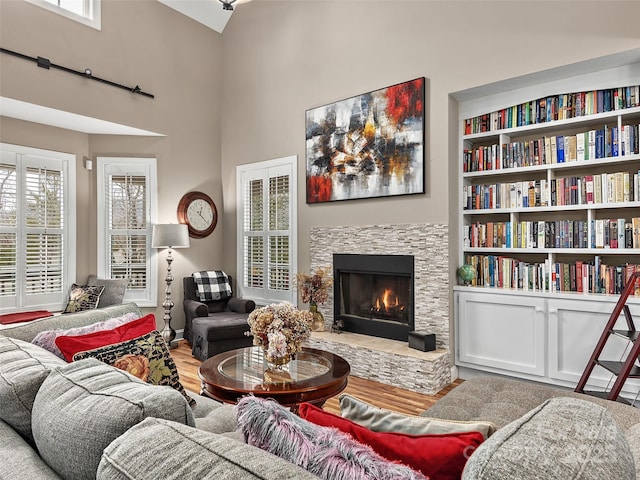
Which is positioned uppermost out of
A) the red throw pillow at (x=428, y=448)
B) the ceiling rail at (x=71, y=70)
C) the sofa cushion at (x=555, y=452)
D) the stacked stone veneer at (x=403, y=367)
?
the ceiling rail at (x=71, y=70)

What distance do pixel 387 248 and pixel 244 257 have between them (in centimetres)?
225

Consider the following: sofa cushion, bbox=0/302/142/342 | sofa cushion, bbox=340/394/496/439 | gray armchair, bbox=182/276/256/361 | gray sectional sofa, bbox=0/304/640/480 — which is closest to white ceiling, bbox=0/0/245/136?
gray armchair, bbox=182/276/256/361

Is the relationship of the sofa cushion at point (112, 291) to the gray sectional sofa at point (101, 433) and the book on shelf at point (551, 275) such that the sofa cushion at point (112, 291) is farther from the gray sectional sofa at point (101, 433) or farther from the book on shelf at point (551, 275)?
the book on shelf at point (551, 275)

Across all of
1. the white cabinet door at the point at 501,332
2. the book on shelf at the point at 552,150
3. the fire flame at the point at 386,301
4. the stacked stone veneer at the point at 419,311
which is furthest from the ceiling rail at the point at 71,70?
the white cabinet door at the point at 501,332

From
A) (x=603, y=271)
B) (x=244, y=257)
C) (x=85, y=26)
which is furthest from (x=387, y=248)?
(x=85, y=26)

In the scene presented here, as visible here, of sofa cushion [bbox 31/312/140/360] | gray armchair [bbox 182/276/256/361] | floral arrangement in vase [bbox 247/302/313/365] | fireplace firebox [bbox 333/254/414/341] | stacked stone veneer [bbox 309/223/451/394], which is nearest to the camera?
sofa cushion [bbox 31/312/140/360]

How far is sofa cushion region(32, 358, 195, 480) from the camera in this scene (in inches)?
36.1

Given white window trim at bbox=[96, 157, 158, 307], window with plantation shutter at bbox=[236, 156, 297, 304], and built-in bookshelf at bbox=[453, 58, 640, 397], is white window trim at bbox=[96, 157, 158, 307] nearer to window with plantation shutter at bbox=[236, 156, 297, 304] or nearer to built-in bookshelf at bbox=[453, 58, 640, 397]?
window with plantation shutter at bbox=[236, 156, 297, 304]

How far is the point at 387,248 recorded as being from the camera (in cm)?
410

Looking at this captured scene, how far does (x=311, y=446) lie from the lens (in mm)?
875

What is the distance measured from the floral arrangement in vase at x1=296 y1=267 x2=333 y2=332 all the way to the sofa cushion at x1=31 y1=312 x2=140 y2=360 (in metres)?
2.30

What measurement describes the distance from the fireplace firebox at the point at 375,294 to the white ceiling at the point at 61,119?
2.95m

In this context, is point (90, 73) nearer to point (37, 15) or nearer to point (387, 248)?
point (37, 15)

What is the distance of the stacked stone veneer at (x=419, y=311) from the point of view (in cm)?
354
